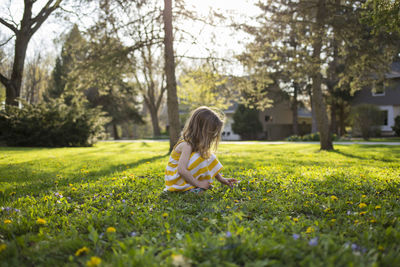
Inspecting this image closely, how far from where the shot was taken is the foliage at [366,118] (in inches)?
715

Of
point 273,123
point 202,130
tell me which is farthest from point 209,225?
point 273,123

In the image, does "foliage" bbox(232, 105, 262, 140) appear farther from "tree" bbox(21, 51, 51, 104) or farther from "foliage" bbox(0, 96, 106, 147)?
"tree" bbox(21, 51, 51, 104)

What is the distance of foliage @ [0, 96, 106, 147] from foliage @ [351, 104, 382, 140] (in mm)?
16484

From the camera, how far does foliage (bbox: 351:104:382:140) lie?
715 inches

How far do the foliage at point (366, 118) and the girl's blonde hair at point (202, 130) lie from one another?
17.8 meters

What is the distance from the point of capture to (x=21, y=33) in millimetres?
14859

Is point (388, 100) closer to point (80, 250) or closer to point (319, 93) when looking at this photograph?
point (319, 93)

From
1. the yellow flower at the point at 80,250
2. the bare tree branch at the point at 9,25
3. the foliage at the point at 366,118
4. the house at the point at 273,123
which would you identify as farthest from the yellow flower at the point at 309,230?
the house at the point at 273,123

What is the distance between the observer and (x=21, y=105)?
15.5 meters

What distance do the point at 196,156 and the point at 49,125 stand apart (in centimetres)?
1405

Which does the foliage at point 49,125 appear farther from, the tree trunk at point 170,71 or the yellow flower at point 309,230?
the yellow flower at point 309,230

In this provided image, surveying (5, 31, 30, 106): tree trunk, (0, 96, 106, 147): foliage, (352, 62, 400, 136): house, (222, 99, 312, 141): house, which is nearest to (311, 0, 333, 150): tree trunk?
(0, 96, 106, 147): foliage

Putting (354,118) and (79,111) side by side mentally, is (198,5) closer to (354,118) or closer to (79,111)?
(79,111)

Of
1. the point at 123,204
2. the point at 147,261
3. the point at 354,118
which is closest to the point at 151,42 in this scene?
the point at 123,204
